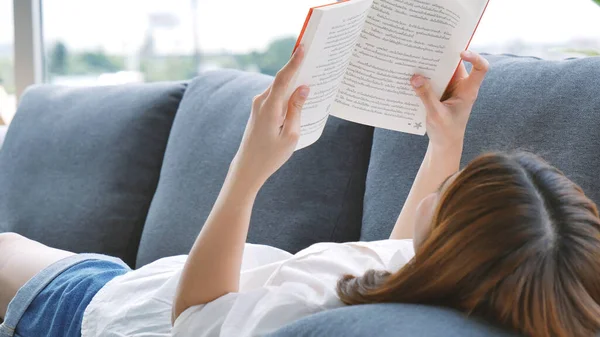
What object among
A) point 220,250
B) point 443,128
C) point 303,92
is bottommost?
point 220,250

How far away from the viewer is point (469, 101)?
4.31ft

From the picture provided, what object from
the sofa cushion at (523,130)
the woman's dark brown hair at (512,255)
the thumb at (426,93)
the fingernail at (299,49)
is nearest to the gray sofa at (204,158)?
the sofa cushion at (523,130)

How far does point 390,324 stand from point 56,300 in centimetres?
81

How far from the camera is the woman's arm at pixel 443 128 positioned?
4.22ft

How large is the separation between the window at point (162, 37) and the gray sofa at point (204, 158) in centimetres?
81

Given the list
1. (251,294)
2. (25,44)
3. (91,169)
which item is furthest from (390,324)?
(25,44)

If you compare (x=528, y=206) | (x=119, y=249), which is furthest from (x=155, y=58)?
(x=528, y=206)

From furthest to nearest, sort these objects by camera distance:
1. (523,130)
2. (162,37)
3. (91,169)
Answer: (162,37), (91,169), (523,130)

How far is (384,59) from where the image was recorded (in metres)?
1.24

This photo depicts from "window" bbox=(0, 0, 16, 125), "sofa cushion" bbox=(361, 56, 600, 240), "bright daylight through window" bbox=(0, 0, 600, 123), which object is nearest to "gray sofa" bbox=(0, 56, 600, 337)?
"sofa cushion" bbox=(361, 56, 600, 240)

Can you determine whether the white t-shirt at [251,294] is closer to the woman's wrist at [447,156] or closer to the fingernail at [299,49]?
the woman's wrist at [447,156]

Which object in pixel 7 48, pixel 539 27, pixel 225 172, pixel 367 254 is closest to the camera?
pixel 367 254

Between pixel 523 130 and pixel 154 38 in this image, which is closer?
pixel 523 130

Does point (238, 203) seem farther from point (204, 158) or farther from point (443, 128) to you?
point (204, 158)
